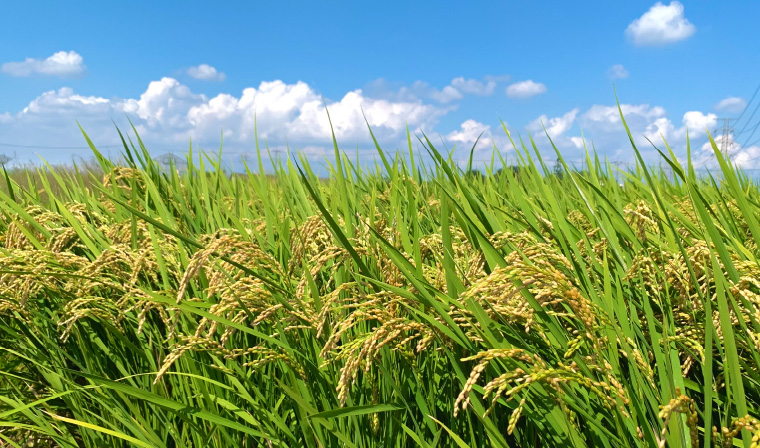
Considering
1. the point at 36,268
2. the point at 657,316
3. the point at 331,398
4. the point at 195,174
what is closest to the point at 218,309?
the point at 331,398

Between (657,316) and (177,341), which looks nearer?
(657,316)

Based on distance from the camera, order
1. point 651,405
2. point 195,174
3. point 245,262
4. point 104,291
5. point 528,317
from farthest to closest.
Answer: point 195,174, point 104,291, point 245,262, point 528,317, point 651,405

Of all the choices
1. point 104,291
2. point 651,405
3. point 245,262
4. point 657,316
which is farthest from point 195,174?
point 651,405

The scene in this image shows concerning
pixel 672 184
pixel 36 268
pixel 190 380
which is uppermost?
pixel 672 184

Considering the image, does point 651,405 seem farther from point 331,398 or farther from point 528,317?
point 331,398

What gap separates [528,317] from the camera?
121 centimetres

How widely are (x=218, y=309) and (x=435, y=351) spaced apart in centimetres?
60

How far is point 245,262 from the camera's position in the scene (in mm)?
1626

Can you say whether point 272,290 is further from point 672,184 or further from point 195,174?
point 672,184

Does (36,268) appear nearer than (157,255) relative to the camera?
Yes

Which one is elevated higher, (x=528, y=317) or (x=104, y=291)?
(x=528, y=317)

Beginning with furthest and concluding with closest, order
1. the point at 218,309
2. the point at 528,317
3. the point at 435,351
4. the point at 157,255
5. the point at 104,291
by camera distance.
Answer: the point at 104,291 → the point at 157,255 → the point at 435,351 → the point at 218,309 → the point at 528,317

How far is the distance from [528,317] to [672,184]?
10.0ft

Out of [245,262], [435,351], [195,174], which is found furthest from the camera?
[195,174]
